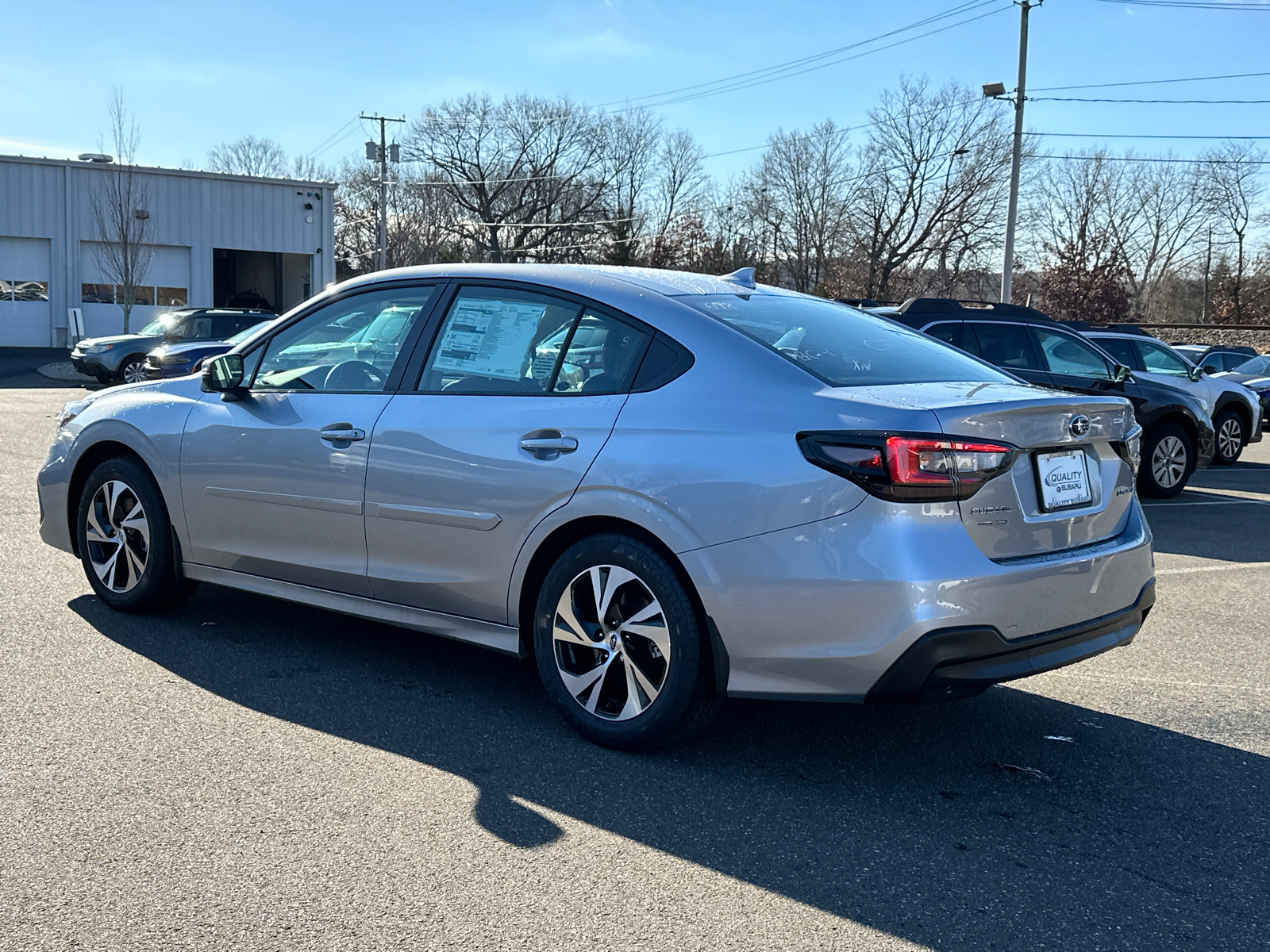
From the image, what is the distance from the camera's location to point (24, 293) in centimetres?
3978

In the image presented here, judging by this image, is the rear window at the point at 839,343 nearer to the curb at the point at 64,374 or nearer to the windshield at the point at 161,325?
the windshield at the point at 161,325

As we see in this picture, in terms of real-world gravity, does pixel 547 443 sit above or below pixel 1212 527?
above

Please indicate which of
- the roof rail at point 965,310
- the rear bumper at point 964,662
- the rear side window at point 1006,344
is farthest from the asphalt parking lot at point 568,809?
the roof rail at point 965,310

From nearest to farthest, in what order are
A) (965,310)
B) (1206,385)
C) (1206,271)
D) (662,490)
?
(662,490)
(965,310)
(1206,385)
(1206,271)

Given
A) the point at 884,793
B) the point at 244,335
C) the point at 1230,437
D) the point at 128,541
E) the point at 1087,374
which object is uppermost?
the point at 244,335

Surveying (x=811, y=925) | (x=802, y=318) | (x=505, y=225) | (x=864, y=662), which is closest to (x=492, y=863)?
(x=811, y=925)

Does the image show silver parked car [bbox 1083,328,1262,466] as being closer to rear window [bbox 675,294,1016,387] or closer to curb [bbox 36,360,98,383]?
rear window [bbox 675,294,1016,387]

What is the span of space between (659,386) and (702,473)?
398mm

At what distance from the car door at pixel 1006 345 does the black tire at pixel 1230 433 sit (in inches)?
150

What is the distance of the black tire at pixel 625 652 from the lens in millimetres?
3738

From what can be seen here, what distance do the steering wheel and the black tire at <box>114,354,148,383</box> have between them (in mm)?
19988

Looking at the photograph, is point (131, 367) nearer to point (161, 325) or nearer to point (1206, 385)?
point (161, 325)

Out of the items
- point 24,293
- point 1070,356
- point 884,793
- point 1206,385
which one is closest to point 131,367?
point 1070,356

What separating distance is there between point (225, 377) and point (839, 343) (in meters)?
2.65
